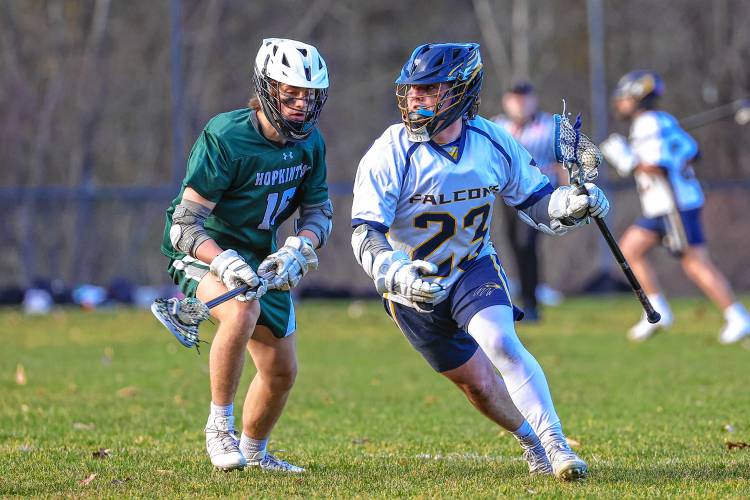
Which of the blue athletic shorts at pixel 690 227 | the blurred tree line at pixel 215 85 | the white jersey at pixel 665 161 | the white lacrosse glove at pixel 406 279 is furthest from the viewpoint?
the blurred tree line at pixel 215 85

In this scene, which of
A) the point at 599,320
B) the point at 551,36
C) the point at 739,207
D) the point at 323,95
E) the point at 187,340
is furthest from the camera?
the point at 551,36

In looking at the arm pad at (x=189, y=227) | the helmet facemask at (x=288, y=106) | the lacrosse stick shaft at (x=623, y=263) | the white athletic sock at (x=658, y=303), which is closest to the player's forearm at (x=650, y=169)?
the white athletic sock at (x=658, y=303)

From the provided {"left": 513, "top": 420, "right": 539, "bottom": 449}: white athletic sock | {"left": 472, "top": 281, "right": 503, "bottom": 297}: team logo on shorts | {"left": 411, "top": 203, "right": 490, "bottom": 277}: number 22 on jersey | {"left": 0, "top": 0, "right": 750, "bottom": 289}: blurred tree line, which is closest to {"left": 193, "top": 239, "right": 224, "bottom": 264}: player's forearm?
{"left": 411, "top": 203, "right": 490, "bottom": 277}: number 22 on jersey

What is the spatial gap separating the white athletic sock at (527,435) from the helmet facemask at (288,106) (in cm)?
168

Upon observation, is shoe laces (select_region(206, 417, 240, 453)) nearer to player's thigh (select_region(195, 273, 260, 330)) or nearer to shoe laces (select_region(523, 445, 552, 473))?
player's thigh (select_region(195, 273, 260, 330))

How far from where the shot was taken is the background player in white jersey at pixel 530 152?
13000mm

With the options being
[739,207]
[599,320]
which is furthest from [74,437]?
[739,207]

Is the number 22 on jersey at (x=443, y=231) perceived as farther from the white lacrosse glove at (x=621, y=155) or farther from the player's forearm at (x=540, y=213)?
the white lacrosse glove at (x=621, y=155)

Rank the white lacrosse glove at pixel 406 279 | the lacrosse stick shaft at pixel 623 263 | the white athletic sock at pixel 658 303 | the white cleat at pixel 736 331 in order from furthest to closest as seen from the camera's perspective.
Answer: the white athletic sock at pixel 658 303 → the white cleat at pixel 736 331 → the lacrosse stick shaft at pixel 623 263 → the white lacrosse glove at pixel 406 279

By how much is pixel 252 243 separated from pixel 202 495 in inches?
53.0

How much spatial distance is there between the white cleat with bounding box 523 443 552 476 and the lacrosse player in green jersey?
1.07 meters

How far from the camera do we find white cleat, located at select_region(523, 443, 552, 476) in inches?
221

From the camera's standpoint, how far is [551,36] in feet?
79.0

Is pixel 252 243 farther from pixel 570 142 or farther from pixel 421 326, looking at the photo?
pixel 570 142
